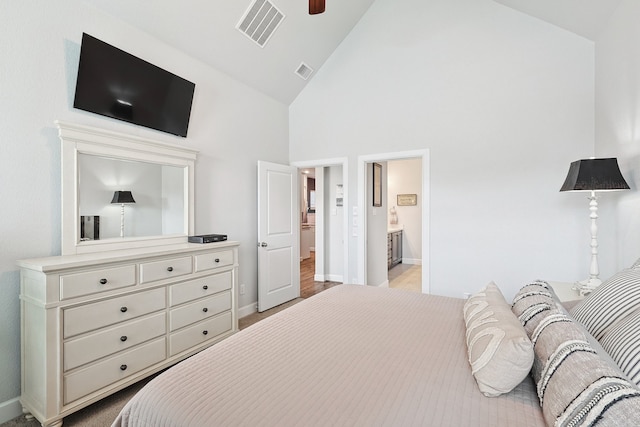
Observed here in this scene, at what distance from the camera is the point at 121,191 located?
8.20 feet

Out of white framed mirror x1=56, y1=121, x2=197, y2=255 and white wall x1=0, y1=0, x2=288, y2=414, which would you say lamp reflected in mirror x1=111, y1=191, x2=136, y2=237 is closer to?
white framed mirror x1=56, y1=121, x2=197, y2=255

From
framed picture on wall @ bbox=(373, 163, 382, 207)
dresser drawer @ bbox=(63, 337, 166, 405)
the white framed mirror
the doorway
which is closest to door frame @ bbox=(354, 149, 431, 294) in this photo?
framed picture on wall @ bbox=(373, 163, 382, 207)

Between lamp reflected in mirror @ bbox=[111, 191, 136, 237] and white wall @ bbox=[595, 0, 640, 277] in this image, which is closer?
white wall @ bbox=[595, 0, 640, 277]

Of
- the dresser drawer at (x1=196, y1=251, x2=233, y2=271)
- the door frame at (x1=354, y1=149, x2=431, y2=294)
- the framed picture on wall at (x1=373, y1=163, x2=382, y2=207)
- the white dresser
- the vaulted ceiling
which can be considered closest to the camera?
the white dresser

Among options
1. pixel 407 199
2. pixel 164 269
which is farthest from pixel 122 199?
pixel 407 199

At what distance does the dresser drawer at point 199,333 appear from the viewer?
242cm

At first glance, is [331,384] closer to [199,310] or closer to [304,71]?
[199,310]

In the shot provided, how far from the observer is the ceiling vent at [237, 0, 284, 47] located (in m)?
2.95

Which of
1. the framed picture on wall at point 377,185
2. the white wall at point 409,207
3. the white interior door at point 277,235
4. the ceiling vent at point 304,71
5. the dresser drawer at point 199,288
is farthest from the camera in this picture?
the white wall at point 409,207

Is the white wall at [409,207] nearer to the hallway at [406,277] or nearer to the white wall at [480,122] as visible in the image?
the hallway at [406,277]

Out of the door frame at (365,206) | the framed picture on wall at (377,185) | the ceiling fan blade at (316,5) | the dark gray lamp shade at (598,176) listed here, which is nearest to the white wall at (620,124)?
the dark gray lamp shade at (598,176)

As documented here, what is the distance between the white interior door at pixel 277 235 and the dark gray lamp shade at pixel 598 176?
302 centimetres

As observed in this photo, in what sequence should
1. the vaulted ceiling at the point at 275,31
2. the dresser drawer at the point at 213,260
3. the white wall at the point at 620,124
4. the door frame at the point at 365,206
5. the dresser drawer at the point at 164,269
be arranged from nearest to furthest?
1. the white wall at the point at 620,124
2. the dresser drawer at the point at 164,269
3. the vaulted ceiling at the point at 275,31
4. the dresser drawer at the point at 213,260
5. the door frame at the point at 365,206

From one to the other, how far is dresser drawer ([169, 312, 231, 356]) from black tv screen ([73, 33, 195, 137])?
70.9 inches
